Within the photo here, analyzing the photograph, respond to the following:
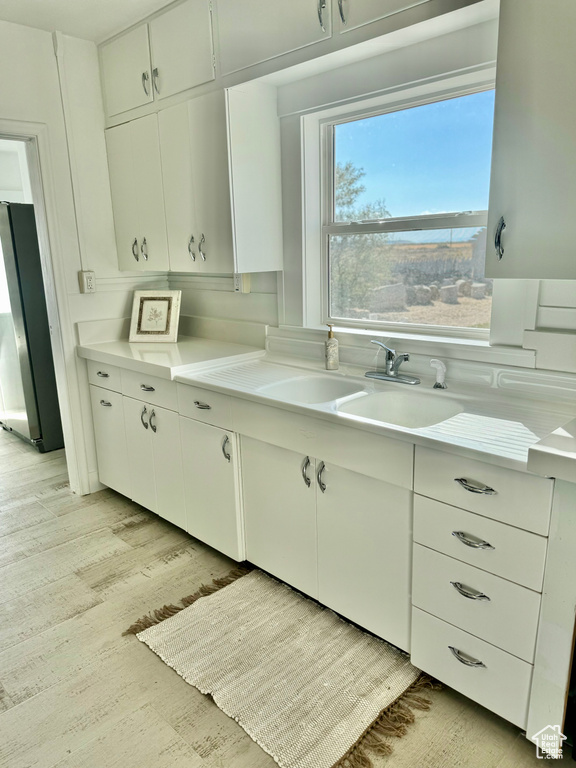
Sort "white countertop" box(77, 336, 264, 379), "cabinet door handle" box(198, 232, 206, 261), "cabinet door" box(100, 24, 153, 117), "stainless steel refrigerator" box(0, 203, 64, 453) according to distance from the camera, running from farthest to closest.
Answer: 1. "stainless steel refrigerator" box(0, 203, 64, 453)
2. "cabinet door" box(100, 24, 153, 117)
3. "cabinet door handle" box(198, 232, 206, 261)
4. "white countertop" box(77, 336, 264, 379)

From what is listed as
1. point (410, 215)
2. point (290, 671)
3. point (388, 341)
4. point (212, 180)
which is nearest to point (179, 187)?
point (212, 180)

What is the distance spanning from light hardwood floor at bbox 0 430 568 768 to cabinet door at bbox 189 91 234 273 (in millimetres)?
1442

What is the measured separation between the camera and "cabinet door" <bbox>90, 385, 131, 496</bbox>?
2959 millimetres

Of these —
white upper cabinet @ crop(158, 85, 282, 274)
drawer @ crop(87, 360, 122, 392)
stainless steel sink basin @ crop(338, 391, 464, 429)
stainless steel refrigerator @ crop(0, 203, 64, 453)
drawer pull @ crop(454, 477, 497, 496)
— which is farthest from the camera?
stainless steel refrigerator @ crop(0, 203, 64, 453)

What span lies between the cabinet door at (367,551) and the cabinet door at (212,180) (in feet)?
3.93

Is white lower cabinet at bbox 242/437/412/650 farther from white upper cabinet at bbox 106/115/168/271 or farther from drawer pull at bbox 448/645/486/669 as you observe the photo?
white upper cabinet at bbox 106/115/168/271

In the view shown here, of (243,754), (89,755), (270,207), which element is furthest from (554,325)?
(89,755)

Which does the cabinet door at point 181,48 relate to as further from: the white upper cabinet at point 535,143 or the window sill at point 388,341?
the white upper cabinet at point 535,143

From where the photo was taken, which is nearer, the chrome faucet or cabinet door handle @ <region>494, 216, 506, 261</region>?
cabinet door handle @ <region>494, 216, 506, 261</region>

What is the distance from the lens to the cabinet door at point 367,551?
170 cm

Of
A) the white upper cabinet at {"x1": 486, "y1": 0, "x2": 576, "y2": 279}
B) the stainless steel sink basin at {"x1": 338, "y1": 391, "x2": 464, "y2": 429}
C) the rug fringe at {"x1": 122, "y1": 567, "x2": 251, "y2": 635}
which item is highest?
the white upper cabinet at {"x1": 486, "y1": 0, "x2": 576, "y2": 279}

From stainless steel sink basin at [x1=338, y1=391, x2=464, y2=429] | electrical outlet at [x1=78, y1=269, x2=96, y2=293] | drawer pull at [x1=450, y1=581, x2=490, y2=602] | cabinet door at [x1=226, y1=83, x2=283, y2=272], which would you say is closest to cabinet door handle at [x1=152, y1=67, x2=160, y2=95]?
cabinet door at [x1=226, y1=83, x2=283, y2=272]

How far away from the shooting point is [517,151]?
1.43 metres

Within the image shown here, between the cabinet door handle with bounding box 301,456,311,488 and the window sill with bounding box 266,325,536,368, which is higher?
the window sill with bounding box 266,325,536,368
